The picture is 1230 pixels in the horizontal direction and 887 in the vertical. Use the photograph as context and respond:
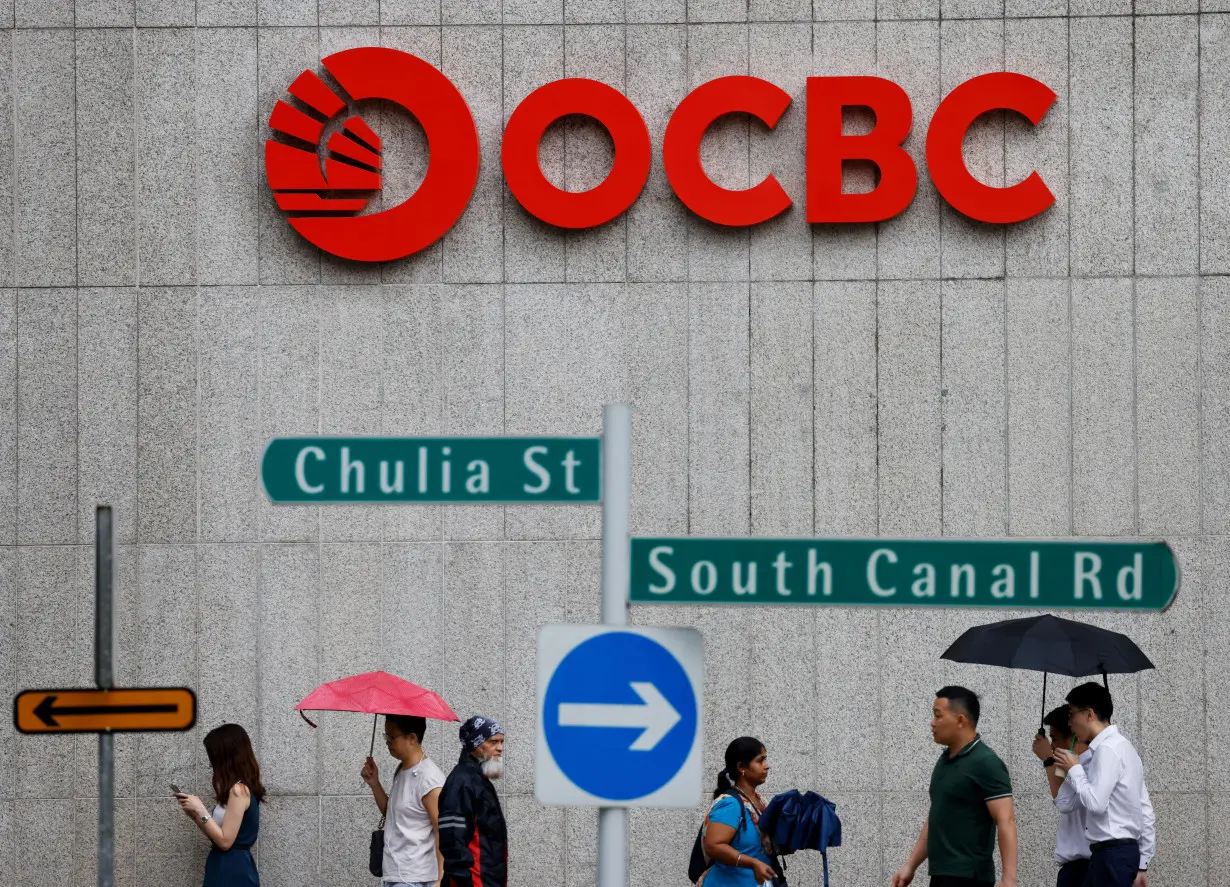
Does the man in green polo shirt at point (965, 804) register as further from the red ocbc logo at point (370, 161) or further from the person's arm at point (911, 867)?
the red ocbc logo at point (370, 161)

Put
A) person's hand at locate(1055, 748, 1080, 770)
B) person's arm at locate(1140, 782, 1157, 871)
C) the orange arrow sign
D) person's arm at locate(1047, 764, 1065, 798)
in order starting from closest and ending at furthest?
the orange arrow sign, person's arm at locate(1140, 782, 1157, 871), person's hand at locate(1055, 748, 1080, 770), person's arm at locate(1047, 764, 1065, 798)

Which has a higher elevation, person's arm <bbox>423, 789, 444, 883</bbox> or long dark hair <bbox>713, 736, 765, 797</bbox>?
long dark hair <bbox>713, 736, 765, 797</bbox>

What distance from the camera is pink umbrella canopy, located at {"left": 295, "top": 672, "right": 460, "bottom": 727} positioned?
7914mm

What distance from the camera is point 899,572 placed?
15.2 feet

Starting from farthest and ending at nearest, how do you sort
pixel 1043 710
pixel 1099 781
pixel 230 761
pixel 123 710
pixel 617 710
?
pixel 1043 710
pixel 230 761
pixel 1099 781
pixel 123 710
pixel 617 710

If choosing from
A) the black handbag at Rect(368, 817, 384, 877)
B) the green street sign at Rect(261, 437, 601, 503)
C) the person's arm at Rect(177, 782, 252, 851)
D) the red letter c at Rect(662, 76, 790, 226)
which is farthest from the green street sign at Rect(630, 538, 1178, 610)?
the red letter c at Rect(662, 76, 790, 226)

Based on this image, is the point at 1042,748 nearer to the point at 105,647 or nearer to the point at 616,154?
the point at 616,154

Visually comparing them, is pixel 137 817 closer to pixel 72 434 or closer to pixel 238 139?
pixel 72 434

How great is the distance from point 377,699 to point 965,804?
3.25 metres

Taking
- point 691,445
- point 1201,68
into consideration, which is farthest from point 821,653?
point 1201,68

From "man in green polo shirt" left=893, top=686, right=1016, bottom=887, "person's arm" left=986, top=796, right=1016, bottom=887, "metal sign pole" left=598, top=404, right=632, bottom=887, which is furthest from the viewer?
"man in green polo shirt" left=893, top=686, right=1016, bottom=887

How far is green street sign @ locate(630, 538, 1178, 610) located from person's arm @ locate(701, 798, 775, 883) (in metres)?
2.73

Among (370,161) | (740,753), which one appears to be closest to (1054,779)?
→ (740,753)

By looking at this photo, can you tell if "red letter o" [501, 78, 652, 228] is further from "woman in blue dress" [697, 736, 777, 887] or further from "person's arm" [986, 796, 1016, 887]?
"person's arm" [986, 796, 1016, 887]
